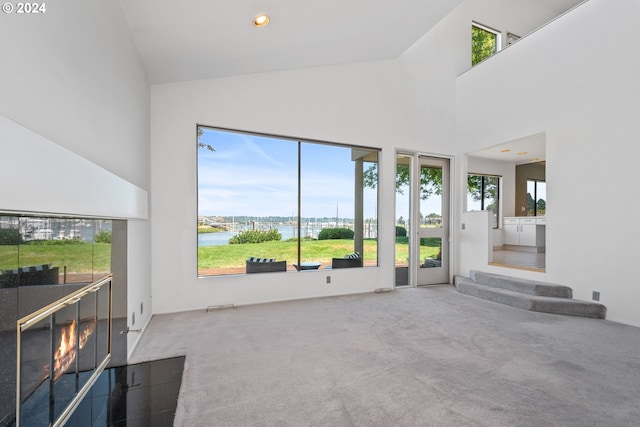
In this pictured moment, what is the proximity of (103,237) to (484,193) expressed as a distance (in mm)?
9150

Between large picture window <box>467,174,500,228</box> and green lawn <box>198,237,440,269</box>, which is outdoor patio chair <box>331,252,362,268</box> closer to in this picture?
green lawn <box>198,237,440,269</box>

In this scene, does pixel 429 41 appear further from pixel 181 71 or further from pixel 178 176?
pixel 178 176

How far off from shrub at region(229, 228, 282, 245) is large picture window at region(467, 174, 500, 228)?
20.6 ft

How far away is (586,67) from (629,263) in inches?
110

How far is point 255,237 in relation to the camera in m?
4.77

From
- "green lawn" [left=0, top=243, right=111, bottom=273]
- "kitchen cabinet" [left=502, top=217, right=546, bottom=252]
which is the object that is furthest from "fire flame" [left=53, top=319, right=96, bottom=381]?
"kitchen cabinet" [left=502, top=217, right=546, bottom=252]

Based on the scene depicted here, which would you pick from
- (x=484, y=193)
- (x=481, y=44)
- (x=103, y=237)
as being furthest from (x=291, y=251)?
(x=481, y=44)

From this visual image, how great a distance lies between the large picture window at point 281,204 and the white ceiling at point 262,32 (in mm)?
985

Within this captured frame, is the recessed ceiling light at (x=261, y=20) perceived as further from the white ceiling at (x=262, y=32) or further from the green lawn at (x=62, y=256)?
the green lawn at (x=62, y=256)

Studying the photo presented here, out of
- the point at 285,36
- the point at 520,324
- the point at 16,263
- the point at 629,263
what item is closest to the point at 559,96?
the point at 629,263

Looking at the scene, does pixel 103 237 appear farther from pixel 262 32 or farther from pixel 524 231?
pixel 524 231

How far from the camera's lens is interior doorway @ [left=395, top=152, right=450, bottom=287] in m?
5.67

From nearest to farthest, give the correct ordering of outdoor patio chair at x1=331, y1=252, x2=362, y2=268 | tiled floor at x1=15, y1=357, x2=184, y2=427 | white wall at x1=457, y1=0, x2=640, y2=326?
tiled floor at x1=15, y1=357, x2=184, y2=427, white wall at x1=457, y1=0, x2=640, y2=326, outdoor patio chair at x1=331, y1=252, x2=362, y2=268

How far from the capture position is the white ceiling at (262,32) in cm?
278
